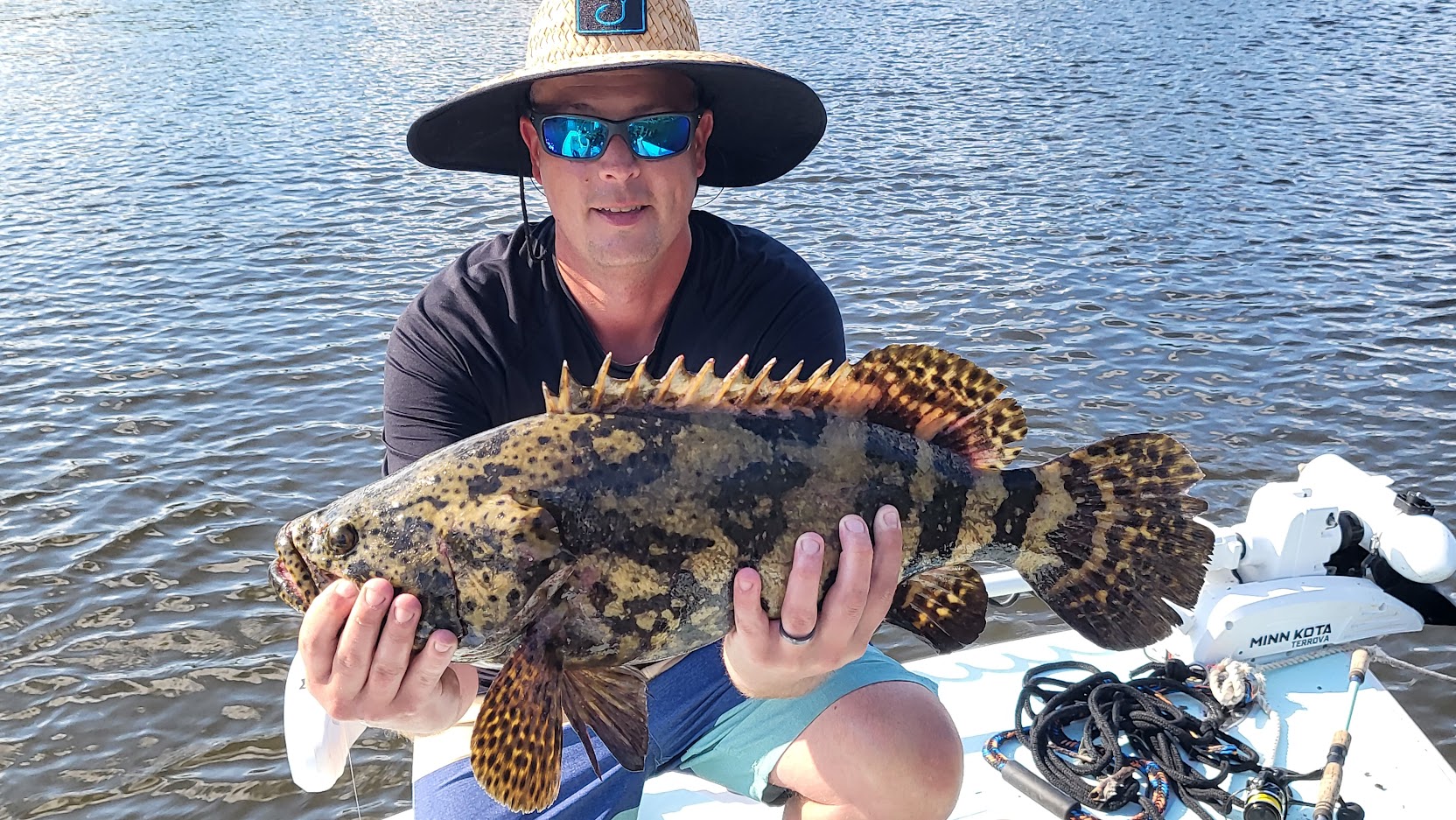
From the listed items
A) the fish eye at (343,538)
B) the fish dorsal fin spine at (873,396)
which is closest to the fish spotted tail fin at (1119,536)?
the fish dorsal fin spine at (873,396)

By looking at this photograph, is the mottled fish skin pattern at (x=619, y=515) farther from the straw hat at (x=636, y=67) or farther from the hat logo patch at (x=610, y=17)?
the hat logo patch at (x=610, y=17)

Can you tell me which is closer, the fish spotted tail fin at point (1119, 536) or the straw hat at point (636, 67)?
the fish spotted tail fin at point (1119, 536)

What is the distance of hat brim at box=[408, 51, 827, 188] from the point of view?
387 centimetres

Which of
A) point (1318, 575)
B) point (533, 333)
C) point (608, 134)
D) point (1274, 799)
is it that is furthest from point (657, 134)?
point (1318, 575)

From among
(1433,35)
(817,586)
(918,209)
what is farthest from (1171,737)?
(1433,35)

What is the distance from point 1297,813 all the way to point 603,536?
10.1 ft

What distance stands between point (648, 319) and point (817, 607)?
1.59 metres

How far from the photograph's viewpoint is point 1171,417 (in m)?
9.91

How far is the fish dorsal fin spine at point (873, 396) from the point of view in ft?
10.2

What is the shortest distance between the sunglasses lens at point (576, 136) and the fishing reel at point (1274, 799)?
345 cm

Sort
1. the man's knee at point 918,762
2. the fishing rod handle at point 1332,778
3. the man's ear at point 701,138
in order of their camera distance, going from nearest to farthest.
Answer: the man's knee at point 918,762, the fishing rod handle at point 1332,778, the man's ear at point 701,138

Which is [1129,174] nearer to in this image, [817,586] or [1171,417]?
[1171,417]

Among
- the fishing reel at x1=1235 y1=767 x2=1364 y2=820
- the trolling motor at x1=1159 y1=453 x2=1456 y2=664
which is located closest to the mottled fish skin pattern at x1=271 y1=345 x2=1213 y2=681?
the fishing reel at x1=1235 y1=767 x2=1364 y2=820

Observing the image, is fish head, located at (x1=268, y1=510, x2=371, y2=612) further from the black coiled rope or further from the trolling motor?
the trolling motor
